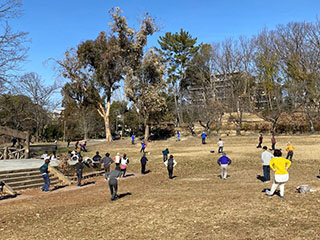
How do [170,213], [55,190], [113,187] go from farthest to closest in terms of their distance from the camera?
1. [55,190]
2. [113,187]
3. [170,213]

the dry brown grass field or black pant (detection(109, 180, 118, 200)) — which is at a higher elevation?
black pant (detection(109, 180, 118, 200))

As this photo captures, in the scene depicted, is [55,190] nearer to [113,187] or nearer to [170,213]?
[113,187]

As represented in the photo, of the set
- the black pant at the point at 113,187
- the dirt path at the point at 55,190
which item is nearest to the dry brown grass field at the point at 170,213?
the dirt path at the point at 55,190

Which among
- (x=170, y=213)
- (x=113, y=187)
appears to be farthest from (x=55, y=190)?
(x=170, y=213)

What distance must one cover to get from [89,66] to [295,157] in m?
36.5

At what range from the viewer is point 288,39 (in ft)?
155

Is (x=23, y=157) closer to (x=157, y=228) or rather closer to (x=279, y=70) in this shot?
(x=157, y=228)

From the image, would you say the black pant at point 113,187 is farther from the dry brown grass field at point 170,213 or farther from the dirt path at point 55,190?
the dirt path at point 55,190

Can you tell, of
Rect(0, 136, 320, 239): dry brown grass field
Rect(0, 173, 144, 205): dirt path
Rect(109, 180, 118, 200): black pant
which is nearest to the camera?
Rect(0, 136, 320, 239): dry brown grass field

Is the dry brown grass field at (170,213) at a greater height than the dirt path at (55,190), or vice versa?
the dry brown grass field at (170,213)

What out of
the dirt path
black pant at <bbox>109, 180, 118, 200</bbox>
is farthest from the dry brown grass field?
black pant at <bbox>109, 180, 118, 200</bbox>

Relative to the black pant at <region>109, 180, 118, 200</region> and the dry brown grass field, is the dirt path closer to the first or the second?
the dry brown grass field

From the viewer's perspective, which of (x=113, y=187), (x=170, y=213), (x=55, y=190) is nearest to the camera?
(x=170, y=213)

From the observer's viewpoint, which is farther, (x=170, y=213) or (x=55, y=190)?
(x=55, y=190)
